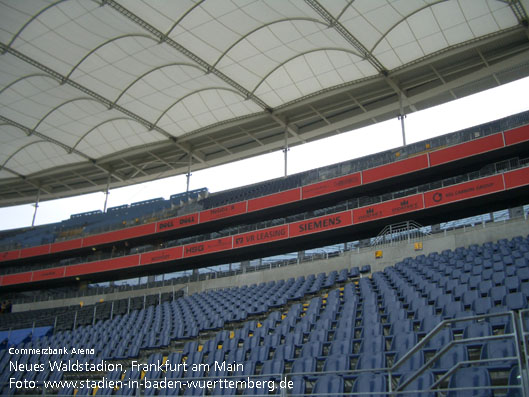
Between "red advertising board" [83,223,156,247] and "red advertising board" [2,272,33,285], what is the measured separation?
18.6ft

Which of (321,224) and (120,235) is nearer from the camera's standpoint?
(321,224)

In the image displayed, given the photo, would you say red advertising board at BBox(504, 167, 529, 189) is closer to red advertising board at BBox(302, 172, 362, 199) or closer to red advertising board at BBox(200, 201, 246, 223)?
red advertising board at BBox(302, 172, 362, 199)

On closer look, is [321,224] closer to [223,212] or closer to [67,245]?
[223,212]

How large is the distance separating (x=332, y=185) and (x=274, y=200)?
4.14 m

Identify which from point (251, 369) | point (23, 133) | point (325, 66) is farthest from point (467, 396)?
point (23, 133)

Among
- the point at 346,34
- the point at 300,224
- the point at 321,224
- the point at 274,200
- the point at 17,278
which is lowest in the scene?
the point at 17,278

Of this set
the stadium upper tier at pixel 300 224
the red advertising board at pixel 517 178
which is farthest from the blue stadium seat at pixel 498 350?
the stadium upper tier at pixel 300 224

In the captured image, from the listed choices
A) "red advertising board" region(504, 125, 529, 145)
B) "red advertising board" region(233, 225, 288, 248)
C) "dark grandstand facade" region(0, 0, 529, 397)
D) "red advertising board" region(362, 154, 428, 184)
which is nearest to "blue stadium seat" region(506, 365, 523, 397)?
"dark grandstand facade" region(0, 0, 529, 397)

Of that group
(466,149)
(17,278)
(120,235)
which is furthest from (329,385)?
(17,278)

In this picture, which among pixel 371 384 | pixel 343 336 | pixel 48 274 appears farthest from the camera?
pixel 48 274

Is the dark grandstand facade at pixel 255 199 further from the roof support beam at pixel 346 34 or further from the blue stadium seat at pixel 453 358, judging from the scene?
the blue stadium seat at pixel 453 358

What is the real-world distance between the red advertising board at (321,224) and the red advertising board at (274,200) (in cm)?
210

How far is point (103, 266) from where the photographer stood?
3847 cm

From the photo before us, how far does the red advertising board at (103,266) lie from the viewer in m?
37.2
